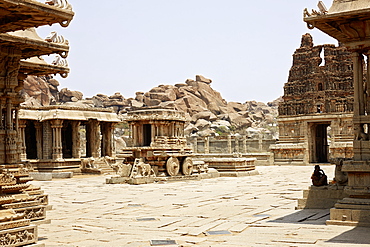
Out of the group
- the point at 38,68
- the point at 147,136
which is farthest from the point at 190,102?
the point at 38,68

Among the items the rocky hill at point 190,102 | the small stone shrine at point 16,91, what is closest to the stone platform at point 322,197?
the small stone shrine at point 16,91

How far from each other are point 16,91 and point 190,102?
68.3m

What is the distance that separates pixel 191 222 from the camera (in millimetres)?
9062

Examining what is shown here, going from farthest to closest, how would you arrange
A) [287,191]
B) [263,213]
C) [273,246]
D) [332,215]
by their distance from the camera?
[287,191] < [263,213] < [332,215] < [273,246]

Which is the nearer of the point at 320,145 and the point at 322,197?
the point at 322,197

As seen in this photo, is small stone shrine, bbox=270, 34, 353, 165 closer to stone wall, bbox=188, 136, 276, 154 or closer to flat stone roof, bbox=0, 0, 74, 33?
stone wall, bbox=188, 136, 276, 154

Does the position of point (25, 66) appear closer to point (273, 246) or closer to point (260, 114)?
point (273, 246)

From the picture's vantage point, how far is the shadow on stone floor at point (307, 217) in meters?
8.59

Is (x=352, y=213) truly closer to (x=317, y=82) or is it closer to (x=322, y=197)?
(x=322, y=197)

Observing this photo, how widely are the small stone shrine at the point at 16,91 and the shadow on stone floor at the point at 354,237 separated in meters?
4.22

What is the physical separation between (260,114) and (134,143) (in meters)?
65.5

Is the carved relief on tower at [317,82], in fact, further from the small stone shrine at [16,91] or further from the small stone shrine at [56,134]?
the small stone shrine at [16,91]

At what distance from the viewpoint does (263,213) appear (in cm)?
1002

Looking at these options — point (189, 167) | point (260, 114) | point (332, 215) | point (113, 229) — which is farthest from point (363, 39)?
point (260, 114)
